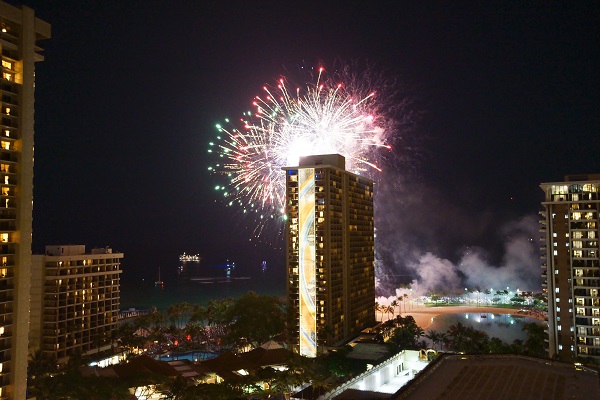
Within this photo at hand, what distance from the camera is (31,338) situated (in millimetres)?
60656

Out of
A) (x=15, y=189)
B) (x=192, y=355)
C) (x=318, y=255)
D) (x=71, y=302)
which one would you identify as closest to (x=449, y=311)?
(x=318, y=255)

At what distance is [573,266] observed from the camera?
60.3 metres

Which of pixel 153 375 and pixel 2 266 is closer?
pixel 2 266

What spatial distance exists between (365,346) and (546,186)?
30.3 meters

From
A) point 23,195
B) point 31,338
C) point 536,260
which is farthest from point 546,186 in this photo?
point 536,260

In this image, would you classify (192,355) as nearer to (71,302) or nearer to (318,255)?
(71,302)

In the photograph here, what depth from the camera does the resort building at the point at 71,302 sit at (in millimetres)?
61281

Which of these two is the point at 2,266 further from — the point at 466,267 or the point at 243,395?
the point at 466,267

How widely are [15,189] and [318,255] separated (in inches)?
1550

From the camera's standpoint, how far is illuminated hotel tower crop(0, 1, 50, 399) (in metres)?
37.7

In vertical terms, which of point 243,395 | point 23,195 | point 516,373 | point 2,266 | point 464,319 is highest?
point 23,195

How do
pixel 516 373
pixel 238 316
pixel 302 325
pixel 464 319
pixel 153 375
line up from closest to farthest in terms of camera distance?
pixel 516 373 → pixel 153 375 → pixel 302 325 → pixel 238 316 → pixel 464 319

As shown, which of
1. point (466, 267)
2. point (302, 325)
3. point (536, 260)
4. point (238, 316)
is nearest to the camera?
point (302, 325)

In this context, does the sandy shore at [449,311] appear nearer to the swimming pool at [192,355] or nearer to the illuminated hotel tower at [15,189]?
the swimming pool at [192,355]
